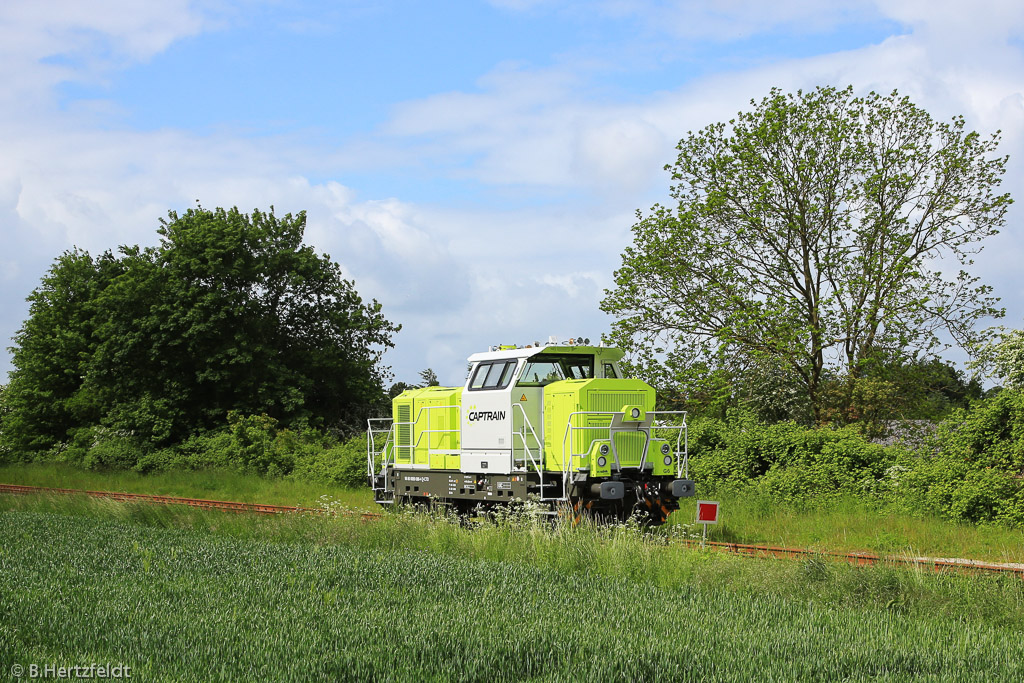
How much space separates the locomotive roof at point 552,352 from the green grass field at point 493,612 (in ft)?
12.3

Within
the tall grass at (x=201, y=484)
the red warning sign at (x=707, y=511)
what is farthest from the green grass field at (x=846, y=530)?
the red warning sign at (x=707, y=511)

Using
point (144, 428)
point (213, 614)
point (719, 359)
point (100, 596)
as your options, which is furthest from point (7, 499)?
point (719, 359)

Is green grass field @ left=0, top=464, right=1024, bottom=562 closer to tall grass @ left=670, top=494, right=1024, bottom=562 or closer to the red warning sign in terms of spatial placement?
tall grass @ left=670, top=494, right=1024, bottom=562

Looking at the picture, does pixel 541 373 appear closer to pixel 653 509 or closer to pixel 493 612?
pixel 653 509

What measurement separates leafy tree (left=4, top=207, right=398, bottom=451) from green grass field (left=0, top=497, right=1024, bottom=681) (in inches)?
880

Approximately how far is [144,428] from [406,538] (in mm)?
24607

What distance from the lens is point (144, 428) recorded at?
115ft

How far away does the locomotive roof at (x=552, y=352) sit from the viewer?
16203 mm

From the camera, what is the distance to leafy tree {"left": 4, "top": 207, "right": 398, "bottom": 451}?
34.9 metres

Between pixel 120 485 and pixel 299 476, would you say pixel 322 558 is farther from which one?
pixel 120 485

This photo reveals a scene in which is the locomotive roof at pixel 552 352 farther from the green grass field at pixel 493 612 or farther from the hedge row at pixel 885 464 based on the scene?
the hedge row at pixel 885 464

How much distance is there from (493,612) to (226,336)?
29.3 meters

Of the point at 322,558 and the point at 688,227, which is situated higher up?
the point at 688,227

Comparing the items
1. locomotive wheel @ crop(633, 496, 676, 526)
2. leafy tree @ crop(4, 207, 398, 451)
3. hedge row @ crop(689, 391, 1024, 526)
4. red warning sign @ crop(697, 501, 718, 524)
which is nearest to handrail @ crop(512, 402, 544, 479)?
locomotive wheel @ crop(633, 496, 676, 526)
